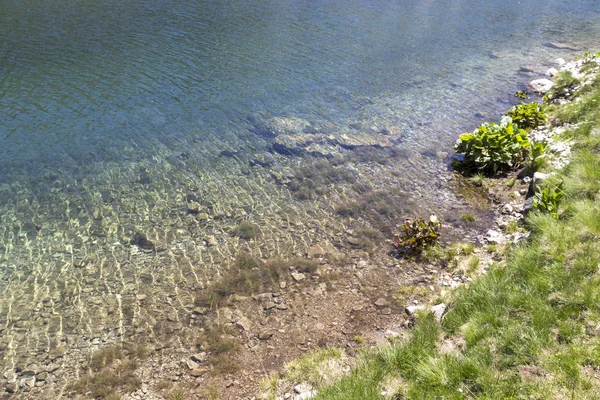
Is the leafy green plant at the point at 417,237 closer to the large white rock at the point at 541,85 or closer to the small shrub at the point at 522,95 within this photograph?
the small shrub at the point at 522,95

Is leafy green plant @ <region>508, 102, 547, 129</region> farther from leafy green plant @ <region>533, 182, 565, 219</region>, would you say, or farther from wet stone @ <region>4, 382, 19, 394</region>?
wet stone @ <region>4, 382, 19, 394</region>

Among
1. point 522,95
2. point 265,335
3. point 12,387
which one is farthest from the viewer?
point 522,95

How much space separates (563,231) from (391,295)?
13.6 ft

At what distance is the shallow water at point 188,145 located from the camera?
35.5 ft

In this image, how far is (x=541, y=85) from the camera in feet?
83.7

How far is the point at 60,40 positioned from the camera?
30.1 meters

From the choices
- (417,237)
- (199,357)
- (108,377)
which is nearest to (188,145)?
(417,237)

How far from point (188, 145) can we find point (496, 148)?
12.5 metres

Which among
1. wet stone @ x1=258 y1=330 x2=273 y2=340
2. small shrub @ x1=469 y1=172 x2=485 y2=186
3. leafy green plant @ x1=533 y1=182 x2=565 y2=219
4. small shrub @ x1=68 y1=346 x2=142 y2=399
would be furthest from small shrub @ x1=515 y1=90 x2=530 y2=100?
small shrub @ x1=68 y1=346 x2=142 y2=399

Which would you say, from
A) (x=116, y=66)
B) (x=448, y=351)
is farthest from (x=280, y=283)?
(x=116, y=66)

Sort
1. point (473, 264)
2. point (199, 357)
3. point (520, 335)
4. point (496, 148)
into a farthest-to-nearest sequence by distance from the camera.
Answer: point (496, 148), point (473, 264), point (199, 357), point (520, 335)

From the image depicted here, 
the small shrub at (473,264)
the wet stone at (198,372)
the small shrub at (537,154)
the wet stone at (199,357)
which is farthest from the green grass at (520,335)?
A: the small shrub at (537,154)

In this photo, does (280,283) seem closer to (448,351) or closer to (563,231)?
(448,351)

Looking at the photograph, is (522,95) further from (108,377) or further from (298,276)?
(108,377)
